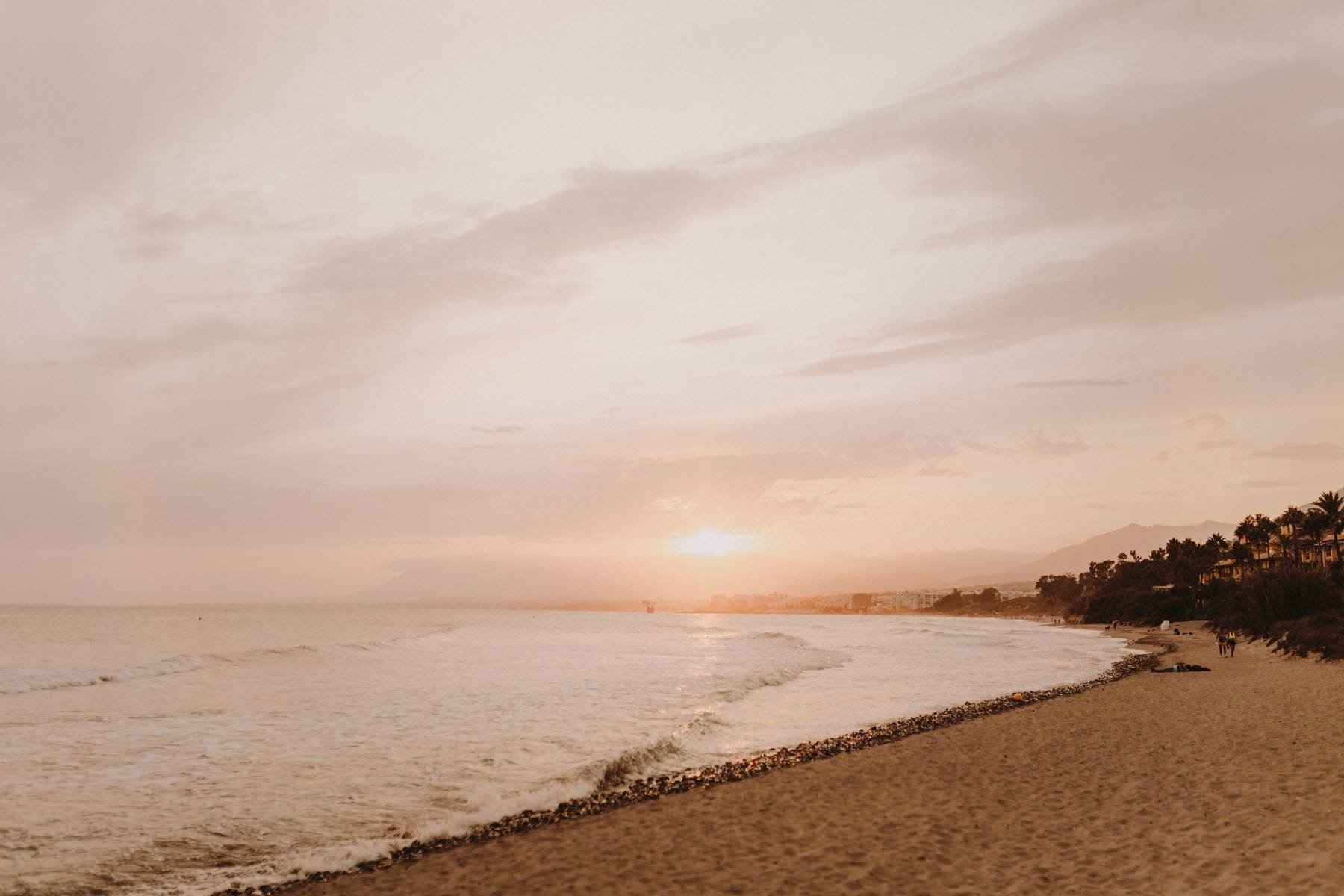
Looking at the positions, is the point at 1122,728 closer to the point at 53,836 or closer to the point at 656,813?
the point at 656,813

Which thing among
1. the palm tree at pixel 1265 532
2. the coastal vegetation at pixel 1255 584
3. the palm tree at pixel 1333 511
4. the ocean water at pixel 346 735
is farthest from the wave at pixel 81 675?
the palm tree at pixel 1265 532

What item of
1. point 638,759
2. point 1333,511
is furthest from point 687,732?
point 1333,511

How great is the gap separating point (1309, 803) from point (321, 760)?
2255 cm

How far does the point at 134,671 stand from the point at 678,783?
47.6 meters

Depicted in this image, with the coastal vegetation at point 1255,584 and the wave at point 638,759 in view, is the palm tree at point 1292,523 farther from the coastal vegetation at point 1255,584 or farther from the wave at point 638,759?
the wave at point 638,759

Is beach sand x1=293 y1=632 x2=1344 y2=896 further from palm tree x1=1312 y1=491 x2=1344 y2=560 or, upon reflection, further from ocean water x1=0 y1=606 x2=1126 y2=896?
palm tree x1=1312 y1=491 x2=1344 y2=560

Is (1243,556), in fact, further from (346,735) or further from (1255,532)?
(346,735)

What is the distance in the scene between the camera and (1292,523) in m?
108

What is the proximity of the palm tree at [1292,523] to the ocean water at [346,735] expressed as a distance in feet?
227

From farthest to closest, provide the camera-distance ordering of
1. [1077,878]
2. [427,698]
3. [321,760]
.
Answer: [427,698] → [321,760] → [1077,878]

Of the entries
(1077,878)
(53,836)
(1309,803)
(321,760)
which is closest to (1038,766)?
(1309,803)

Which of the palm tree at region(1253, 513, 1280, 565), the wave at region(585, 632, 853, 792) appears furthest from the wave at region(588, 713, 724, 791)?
the palm tree at region(1253, 513, 1280, 565)

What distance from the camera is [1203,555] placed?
135 m

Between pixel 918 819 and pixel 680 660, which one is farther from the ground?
pixel 918 819
